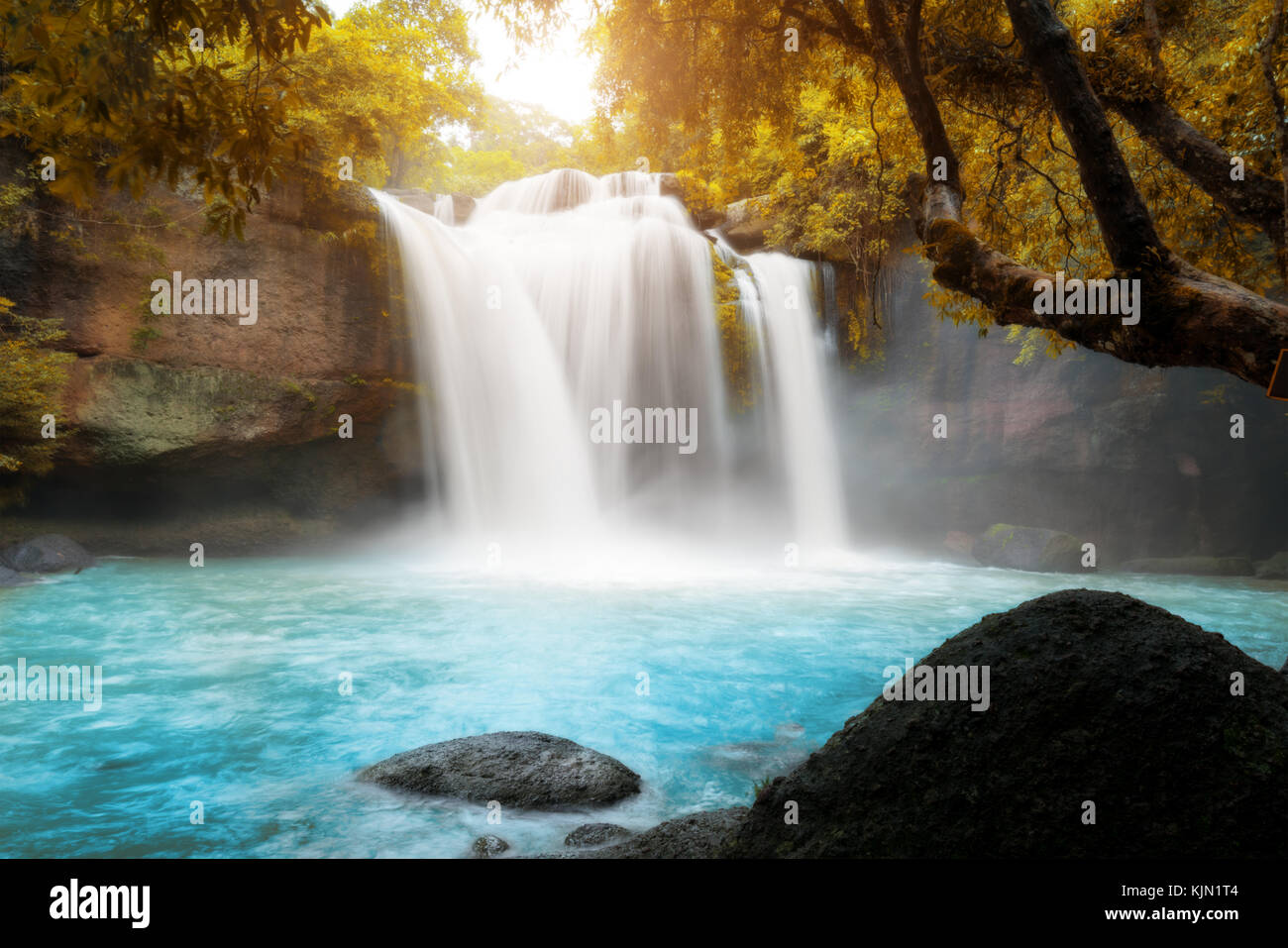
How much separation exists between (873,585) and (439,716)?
9.87m

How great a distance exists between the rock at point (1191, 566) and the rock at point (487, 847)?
57.8 feet

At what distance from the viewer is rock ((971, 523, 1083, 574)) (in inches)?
653

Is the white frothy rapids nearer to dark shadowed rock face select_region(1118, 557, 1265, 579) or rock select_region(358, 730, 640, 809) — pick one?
dark shadowed rock face select_region(1118, 557, 1265, 579)

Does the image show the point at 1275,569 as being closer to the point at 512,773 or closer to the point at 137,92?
the point at 512,773

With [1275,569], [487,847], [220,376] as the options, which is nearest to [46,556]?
[220,376]

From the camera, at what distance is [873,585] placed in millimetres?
13969

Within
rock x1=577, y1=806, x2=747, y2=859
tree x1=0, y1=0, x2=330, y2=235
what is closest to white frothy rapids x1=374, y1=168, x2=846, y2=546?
tree x1=0, y1=0, x2=330, y2=235

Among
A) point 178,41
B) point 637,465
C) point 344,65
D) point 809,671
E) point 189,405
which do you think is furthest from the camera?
point 637,465

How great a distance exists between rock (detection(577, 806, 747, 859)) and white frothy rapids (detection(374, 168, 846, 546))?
13620mm

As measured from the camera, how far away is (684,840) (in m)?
3.23

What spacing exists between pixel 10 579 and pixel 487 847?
12.1 meters

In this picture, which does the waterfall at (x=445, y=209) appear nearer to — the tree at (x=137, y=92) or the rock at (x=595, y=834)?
the tree at (x=137, y=92)
